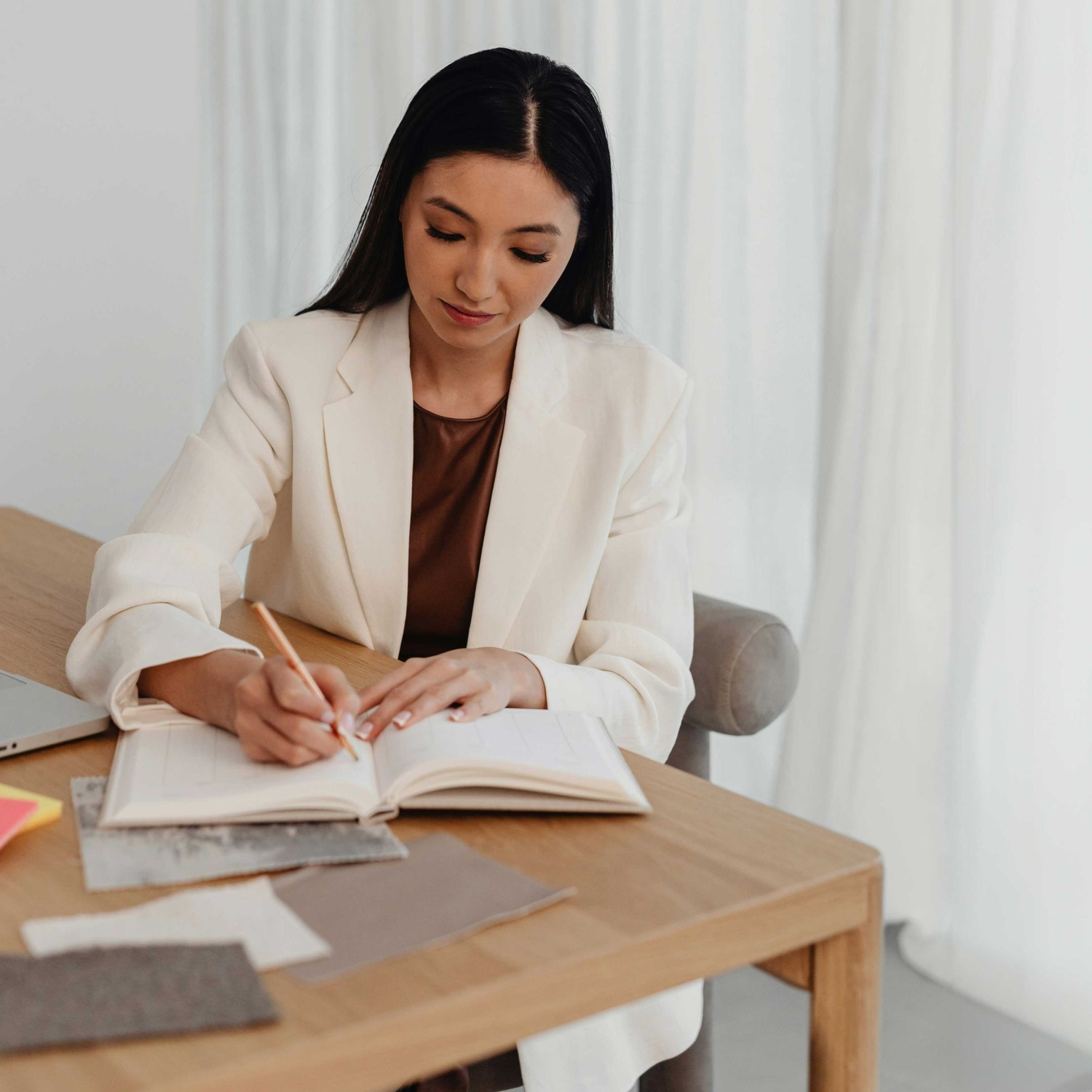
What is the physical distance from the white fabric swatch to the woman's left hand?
26 cm

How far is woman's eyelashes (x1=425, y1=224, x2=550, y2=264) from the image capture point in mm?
1451

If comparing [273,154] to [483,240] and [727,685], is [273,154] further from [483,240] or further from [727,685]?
[727,685]

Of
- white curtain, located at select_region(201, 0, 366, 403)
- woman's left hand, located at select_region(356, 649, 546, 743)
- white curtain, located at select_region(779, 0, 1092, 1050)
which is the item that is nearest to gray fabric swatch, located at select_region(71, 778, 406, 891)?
woman's left hand, located at select_region(356, 649, 546, 743)

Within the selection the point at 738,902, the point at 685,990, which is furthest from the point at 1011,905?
the point at 738,902

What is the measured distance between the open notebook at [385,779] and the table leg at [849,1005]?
16 cm

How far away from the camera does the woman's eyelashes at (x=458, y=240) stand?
145 centimetres

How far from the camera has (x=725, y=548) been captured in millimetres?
2457

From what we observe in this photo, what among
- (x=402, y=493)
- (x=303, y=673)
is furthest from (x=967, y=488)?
(x=303, y=673)

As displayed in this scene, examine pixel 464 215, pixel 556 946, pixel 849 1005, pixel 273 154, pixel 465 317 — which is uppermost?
pixel 273 154

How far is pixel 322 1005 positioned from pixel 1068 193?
5.40 ft

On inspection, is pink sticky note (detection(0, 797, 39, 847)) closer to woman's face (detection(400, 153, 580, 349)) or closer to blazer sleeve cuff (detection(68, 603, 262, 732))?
blazer sleeve cuff (detection(68, 603, 262, 732))

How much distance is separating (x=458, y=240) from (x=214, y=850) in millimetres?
779

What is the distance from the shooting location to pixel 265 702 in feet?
3.31

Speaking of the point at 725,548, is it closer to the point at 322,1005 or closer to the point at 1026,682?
the point at 1026,682
